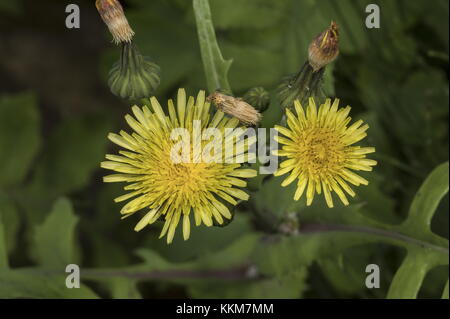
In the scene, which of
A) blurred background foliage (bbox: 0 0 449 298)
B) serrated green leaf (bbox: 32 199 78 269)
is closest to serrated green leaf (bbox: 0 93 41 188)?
blurred background foliage (bbox: 0 0 449 298)

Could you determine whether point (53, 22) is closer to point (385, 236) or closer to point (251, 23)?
point (251, 23)

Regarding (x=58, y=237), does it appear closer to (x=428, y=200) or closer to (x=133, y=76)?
(x=133, y=76)

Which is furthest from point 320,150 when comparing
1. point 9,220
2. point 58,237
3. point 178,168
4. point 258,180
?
point 9,220

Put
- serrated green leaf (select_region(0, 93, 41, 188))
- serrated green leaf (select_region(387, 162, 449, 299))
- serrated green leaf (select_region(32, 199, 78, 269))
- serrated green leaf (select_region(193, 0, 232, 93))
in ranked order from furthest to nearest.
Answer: serrated green leaf (select_region(0, 93, 41, 188)), serrated green leaf (select_region(32, 199, 78, 269)), serrated green leaf (select_region(387, 162, 449, 299)), serrated green leaf (select_region(193, 0, 232, 93))

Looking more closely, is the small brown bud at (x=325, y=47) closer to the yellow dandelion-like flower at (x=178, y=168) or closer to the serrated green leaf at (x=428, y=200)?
the yellow dandelion-like flower at (x=178, y=168)

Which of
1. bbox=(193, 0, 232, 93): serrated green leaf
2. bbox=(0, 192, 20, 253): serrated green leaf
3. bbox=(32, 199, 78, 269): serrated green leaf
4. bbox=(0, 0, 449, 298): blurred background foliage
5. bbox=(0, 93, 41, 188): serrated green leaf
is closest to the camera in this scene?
bbox=(193, 0, 232, 93): serrated green leaf

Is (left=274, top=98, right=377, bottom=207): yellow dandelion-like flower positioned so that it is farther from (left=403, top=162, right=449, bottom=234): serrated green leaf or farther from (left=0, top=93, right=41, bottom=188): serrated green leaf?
(left=0, top=93, right=41, bottom=188): serrated green leaf
